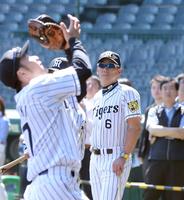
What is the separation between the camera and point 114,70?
7133mm

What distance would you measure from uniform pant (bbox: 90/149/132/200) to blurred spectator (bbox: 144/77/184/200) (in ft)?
4.35

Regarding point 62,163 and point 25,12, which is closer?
point 62,163

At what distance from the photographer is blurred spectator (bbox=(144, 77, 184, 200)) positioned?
27.0 feet

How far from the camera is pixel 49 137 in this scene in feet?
14.3

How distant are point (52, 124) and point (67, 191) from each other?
0.40 m

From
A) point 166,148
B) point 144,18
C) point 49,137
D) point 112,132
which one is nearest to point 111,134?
point 112,132

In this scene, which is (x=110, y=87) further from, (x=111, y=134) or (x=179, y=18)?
(x=179, y=18)

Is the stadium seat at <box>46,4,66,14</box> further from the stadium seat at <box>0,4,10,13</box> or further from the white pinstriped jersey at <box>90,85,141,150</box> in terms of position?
the white pinstriped jersey at <box>90,85,141,150</box>

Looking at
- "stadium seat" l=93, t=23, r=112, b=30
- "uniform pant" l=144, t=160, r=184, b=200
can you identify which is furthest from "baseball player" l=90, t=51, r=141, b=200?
"stadium seat" l=93, t=23, r=112, b=30

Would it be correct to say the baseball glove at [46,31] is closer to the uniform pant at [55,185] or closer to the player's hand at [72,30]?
the player's hand at [72,30]

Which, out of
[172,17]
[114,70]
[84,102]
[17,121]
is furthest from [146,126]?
[172,17]

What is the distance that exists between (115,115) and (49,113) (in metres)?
2.68

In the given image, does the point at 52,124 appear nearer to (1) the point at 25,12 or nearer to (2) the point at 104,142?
(2) the point at 104,142

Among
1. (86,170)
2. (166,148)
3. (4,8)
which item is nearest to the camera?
(166,148)
